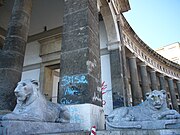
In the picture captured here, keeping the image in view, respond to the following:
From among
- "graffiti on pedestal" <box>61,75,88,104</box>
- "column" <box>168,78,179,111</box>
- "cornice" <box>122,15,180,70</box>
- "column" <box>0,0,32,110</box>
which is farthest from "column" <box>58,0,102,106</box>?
"column" <box>168,78,179,111</box>

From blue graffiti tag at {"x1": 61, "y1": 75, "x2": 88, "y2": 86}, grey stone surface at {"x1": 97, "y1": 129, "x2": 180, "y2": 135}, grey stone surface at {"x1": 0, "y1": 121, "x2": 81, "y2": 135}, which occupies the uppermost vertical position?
blue graffiti tag at {"x1": 61, "y1": 75, "x2": 88, "y2": 86}

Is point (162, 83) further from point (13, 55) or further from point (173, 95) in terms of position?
point (13, 55)

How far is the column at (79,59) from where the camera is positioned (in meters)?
3.75

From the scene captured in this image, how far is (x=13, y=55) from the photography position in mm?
5051

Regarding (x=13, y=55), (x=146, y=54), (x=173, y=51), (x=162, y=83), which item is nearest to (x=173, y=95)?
(x=162, y=83)

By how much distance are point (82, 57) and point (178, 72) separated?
23.4 metres

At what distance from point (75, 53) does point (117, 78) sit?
4.80 m

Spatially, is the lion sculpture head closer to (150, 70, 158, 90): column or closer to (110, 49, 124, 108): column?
(110, 49, 124, 108): column

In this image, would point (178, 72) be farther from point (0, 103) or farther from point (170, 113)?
point (0, 103)

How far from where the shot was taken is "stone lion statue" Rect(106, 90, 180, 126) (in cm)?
349

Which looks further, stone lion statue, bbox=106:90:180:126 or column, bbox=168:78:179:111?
column, bbox=168:78:179:111

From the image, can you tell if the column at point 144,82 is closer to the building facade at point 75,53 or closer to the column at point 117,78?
the building facade at point 75,53

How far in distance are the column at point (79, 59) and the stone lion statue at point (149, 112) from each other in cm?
64

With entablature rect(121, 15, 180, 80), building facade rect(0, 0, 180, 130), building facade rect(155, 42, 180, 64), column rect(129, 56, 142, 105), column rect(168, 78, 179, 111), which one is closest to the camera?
building facade rect(0, 0, 180, 130)
